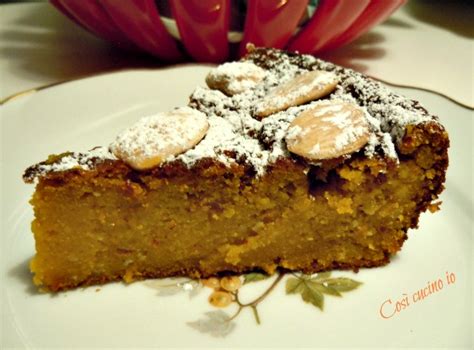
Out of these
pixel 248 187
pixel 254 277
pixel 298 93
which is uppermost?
pixel 298 93

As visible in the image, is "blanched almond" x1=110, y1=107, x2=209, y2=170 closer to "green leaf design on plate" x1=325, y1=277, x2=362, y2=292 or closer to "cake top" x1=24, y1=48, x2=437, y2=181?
"cake top" x1=24, y1=48, x2=437, y2=181

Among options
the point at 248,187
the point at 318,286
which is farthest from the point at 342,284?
the point at 248,187

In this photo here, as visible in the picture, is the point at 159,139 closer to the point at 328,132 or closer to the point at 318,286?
the point at 328,132

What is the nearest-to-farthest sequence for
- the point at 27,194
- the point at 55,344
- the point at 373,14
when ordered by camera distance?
the point at 55,344 < the point at 27,194 < the point at 373,14

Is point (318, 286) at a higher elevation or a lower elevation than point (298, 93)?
lower

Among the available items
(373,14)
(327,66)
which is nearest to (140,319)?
(327,66)

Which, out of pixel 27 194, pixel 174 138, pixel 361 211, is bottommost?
pixel 27 194

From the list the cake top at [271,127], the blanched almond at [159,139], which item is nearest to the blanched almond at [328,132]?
the cake top at [271,127]

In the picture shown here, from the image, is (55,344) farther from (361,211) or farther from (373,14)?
(373,14)

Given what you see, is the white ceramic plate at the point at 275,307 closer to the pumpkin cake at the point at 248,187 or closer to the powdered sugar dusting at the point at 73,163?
the pumpkin cake at the point at 248,187
